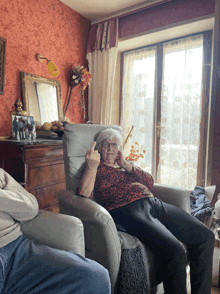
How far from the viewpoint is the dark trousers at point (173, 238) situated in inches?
38.6

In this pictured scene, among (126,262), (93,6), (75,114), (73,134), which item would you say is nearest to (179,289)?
(126,262)

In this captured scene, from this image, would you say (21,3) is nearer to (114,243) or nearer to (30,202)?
(30,202)

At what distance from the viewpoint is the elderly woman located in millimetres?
998

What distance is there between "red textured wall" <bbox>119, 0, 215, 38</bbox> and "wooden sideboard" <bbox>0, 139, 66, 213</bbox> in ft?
6.39

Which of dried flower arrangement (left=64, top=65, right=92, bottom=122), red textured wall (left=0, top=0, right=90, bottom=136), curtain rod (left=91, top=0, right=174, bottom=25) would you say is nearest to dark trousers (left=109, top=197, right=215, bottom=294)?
red textured wall (left=0, top=0, right=90, bottom=136)

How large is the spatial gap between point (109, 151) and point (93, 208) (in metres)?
0.46

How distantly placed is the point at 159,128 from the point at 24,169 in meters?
1.96

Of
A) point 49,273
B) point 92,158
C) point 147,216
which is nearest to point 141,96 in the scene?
point 92,158

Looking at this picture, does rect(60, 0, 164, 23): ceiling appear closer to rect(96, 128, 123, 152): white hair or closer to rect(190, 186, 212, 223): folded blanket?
rect(96, 128, 123, 152): white hair

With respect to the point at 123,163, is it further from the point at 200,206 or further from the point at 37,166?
the point at 37,166

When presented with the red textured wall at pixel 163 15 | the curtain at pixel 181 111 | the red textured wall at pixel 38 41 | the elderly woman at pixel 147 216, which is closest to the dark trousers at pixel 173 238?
the elderly woman at pixel 147 216

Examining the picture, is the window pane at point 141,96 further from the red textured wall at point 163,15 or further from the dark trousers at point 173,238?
the dark trousers at point 173,238

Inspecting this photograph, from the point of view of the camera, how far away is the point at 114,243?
0.99 meters

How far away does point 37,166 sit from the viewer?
192cm
